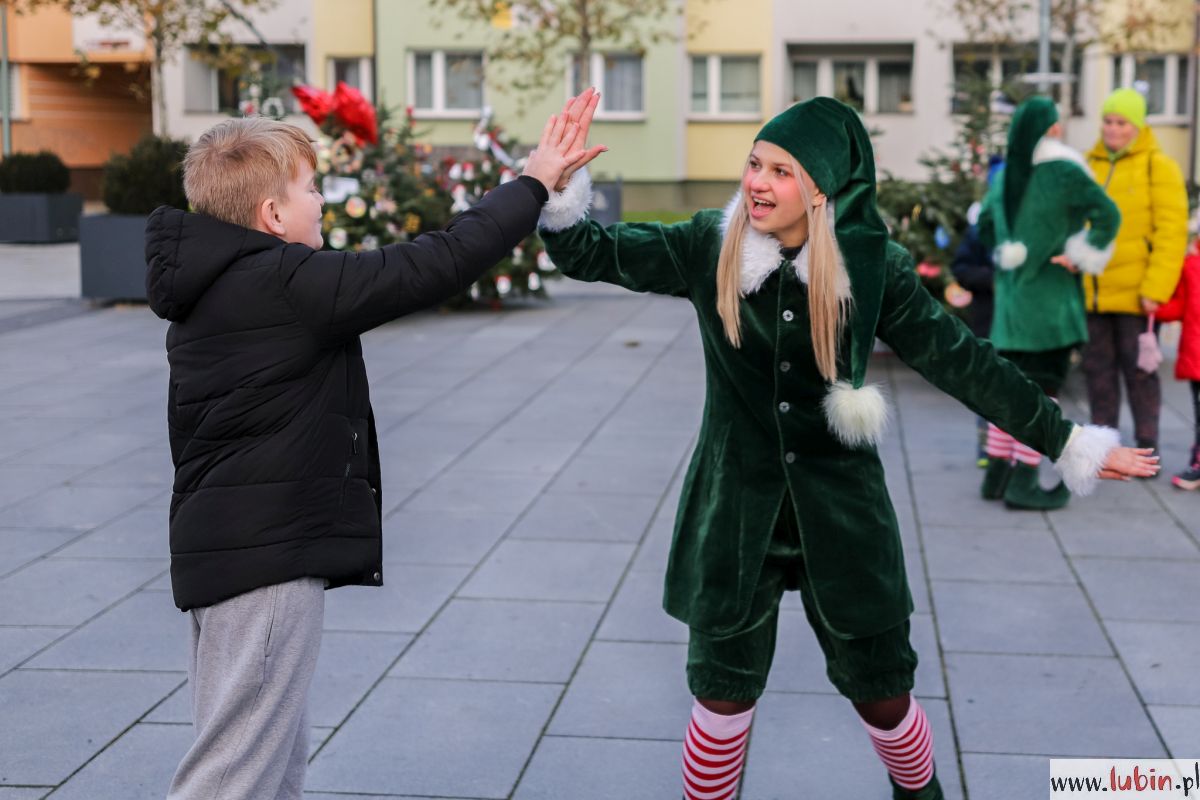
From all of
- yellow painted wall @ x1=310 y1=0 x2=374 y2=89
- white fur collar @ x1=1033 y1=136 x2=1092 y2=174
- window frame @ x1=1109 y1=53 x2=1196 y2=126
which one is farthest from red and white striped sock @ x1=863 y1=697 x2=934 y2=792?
yellow painted wall @ x1=310 y1=0 x2=374 y2=89

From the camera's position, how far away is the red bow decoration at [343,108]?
14344 millimetres

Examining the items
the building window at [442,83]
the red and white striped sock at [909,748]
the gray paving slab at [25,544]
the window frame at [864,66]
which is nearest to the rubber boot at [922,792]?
the red and white striped sock at [909,748]

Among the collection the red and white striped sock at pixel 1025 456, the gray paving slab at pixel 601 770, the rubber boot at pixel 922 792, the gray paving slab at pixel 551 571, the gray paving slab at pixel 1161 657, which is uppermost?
the red and white striped sock at pixel 1025 456

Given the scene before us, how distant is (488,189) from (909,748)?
12233mm

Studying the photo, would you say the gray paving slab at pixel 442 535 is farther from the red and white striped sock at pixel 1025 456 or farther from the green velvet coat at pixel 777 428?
the green velvet coat at pixel 777 428

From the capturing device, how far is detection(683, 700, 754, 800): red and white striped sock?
3.52m

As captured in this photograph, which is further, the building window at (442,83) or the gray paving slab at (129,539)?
the building window at (442,83)

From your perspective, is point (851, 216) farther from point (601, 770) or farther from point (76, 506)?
point (76, 506)

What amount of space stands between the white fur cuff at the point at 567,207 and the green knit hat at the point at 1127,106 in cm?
484

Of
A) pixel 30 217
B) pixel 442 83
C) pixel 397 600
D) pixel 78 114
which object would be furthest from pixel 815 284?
pixel 78 114

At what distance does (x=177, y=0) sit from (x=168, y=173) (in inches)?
253

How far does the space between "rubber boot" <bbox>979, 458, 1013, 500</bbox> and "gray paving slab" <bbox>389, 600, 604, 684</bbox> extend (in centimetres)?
249

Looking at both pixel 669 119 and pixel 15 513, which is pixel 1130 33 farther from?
pixel 15 513

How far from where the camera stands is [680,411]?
9883 mm
